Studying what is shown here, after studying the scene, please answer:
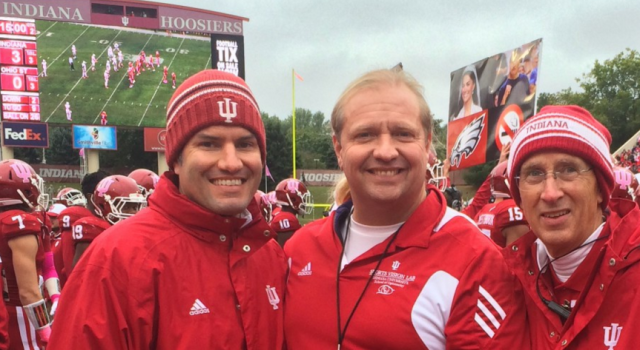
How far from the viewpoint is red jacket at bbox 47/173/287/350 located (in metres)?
1.89

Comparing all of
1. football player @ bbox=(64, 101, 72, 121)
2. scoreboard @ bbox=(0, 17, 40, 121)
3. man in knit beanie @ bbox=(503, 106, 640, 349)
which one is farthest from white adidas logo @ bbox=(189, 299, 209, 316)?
football player @ bbox=(64, 101, 72, 121)

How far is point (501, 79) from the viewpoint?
34.8 ft

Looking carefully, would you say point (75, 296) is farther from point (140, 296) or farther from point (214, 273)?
point (214, 273)

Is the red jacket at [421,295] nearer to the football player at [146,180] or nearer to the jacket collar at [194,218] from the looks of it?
the jacket collar at [194,218]

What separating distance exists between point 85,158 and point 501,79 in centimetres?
2905

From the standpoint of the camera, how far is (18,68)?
2392 centimetres

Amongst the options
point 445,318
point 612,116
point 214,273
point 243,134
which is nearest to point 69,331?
point 214,273

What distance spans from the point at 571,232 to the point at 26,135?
2823 cm

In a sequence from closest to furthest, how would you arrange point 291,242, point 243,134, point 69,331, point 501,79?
point 69,331 < point 243,134 < point 291,242 < point 501,79

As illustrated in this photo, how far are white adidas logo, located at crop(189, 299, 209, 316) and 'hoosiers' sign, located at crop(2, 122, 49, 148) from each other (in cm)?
2677

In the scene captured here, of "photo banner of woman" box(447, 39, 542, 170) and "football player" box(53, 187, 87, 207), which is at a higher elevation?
"photo banner of woman" box(447, 39, 542, 170)

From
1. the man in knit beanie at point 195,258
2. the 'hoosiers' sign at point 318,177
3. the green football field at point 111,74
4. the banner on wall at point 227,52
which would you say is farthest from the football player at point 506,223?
the 'hoosiers' sign at point 318,177

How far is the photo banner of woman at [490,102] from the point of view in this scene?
9906 mm

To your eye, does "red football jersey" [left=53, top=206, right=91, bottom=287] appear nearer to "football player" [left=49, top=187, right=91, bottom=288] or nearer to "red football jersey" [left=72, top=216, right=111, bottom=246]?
"football player" [left=49, top=187, right=91, bottom=288]
